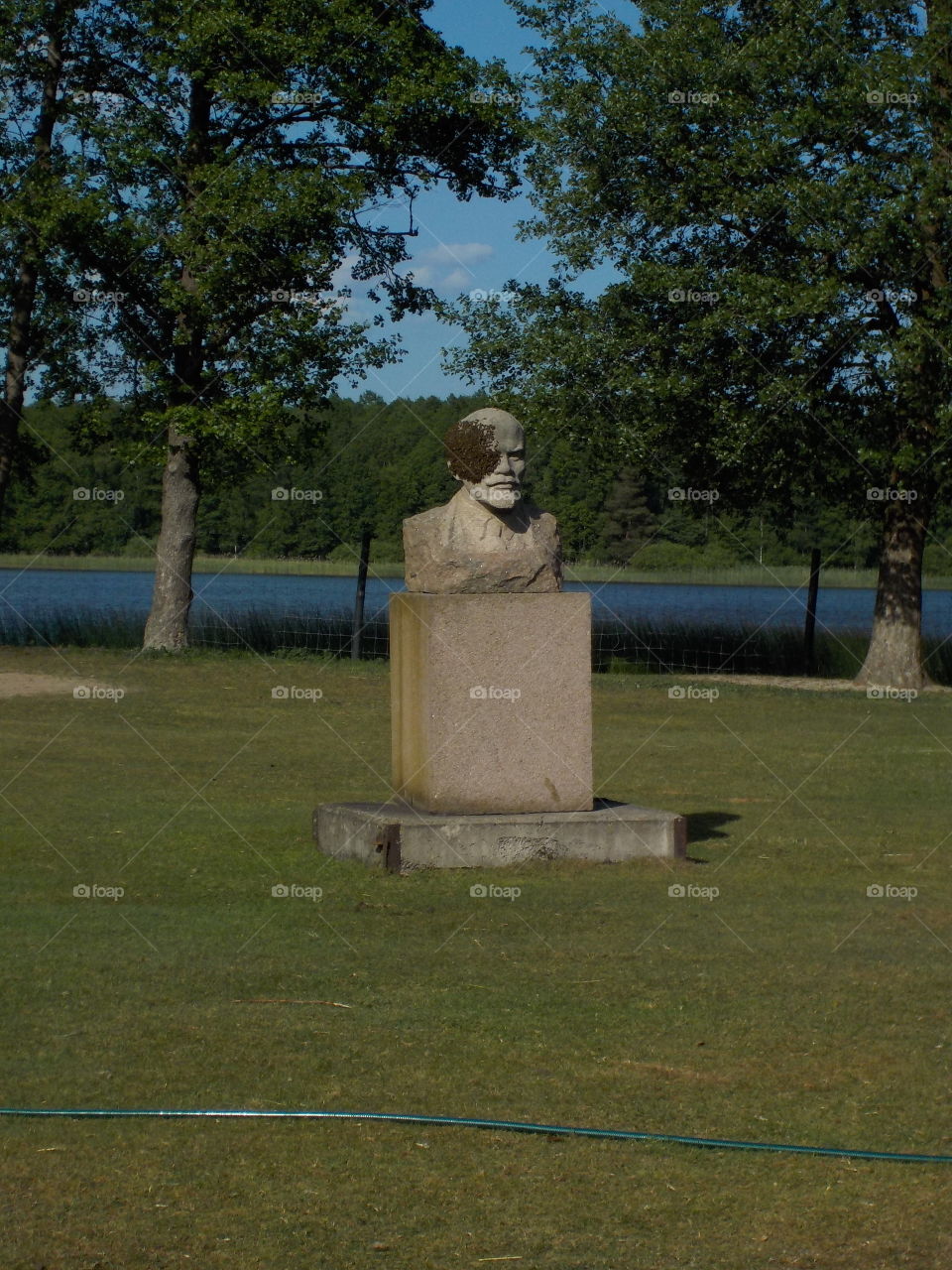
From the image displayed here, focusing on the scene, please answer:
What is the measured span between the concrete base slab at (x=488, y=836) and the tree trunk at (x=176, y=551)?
16809 mm

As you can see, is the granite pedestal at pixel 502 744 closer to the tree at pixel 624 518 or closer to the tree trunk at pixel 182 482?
the tree trunk at pixel 182 482

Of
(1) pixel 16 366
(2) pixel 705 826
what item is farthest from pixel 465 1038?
(1) pixel 16 366

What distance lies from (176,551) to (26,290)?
5.17 metres

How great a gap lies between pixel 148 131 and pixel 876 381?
12.4 m

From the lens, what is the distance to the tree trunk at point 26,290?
89.7 ft

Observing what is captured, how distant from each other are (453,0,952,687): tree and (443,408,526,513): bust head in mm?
12083

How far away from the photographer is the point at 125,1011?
6.93m

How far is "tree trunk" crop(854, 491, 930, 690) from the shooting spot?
954 inches

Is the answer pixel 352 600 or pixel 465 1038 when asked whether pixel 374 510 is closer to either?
pixel 352 600

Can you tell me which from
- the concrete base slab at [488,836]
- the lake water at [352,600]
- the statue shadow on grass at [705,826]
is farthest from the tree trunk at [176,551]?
the concrete base slab at [488,836]

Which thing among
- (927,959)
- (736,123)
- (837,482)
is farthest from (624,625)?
(927,959)

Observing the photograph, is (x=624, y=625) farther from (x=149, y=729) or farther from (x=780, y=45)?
(x=149, y=729)

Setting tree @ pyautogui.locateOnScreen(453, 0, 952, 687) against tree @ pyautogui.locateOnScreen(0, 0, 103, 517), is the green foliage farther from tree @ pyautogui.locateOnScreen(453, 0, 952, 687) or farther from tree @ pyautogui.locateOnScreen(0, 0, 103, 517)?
tree @ pyautogui.locateOnScreen(0, 0, 103, 517)

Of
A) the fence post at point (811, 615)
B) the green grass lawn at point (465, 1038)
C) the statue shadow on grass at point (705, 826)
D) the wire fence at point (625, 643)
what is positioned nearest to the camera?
the green grass lawn at point (465, 1038)
